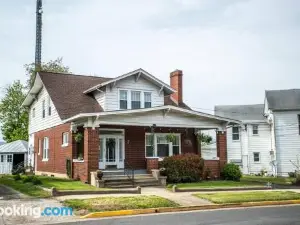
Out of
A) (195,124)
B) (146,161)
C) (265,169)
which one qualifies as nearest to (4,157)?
(146,161)

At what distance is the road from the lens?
36.3 ft

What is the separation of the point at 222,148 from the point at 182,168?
4.25m

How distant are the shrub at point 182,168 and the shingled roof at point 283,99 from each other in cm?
1621

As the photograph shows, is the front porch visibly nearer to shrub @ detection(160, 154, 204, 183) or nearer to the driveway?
shrub @ detection(160, 154, 204, 183)

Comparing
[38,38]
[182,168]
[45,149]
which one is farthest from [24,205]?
[38,38]

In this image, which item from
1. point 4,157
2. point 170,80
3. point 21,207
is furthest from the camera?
point 4,157

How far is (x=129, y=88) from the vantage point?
86.8 feet

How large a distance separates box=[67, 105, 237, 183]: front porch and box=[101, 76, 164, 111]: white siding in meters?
1.75

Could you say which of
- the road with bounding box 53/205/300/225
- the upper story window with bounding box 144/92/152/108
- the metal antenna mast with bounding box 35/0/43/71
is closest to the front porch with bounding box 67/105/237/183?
the upper story window with bounding box 144/92/152/108

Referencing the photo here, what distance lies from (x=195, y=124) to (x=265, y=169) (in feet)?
55.1

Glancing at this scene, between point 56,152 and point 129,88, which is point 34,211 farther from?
point 56,152

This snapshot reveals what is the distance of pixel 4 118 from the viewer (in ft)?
183

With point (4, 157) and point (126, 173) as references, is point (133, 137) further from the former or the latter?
point (4, 157)

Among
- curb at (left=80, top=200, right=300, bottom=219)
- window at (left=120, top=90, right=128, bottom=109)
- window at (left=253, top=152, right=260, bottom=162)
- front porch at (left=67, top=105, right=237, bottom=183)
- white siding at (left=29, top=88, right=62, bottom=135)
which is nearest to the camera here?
curb at (left=80, top=200, right=300, bottom=219)
